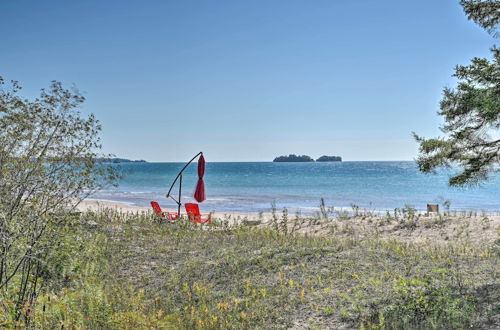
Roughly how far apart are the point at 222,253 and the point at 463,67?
5.06 m

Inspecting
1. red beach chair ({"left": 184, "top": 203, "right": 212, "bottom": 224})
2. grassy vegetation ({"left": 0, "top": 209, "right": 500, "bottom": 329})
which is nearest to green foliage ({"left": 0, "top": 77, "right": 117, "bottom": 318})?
grassy vegetation ({"left": 0, "top": 209, "right": 500, "bottom": 329})

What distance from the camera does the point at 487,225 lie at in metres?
11.8

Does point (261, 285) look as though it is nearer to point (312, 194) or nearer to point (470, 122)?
point (470, 122)

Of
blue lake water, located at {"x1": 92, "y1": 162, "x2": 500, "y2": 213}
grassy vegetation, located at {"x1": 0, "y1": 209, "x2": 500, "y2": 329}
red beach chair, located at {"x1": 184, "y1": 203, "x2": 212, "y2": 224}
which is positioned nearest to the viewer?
grassy vegetation, located at {"x1": 0, "y1": 209, "x2": 500, "y2": 329}

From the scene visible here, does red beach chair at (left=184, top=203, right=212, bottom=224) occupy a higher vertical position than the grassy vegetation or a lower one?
higher

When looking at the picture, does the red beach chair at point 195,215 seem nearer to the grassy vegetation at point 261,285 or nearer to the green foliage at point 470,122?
the grassy vegetation at point 261,285

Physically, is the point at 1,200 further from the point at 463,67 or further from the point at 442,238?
the point at 442,238

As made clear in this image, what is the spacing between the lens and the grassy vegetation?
477cm

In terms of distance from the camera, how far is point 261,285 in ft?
19.7

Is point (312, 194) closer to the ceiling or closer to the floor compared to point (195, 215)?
closer to the floor

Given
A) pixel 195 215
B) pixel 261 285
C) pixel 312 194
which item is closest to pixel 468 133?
pixel 261 285

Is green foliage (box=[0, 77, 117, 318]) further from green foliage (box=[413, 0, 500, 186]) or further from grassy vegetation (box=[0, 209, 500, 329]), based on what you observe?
green foliage (box=[413, 0, 500, 186])

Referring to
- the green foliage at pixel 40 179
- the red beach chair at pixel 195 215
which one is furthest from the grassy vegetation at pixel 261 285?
the red beach chair at pixel 195 215

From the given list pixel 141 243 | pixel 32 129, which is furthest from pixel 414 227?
pixel 32 129
